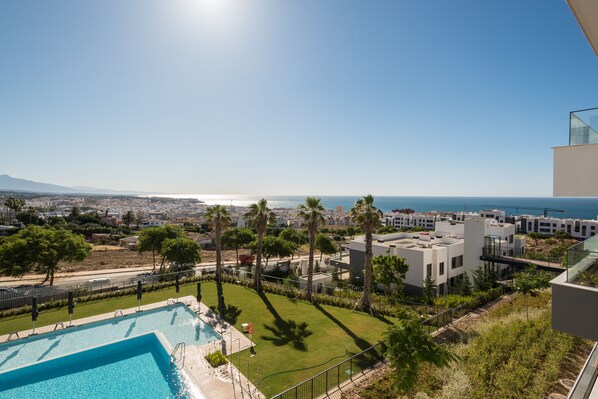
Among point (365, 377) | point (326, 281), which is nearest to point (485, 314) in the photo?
point (365, 377)

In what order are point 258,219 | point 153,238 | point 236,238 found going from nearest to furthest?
point 258,219, point 153,238, point 236,238

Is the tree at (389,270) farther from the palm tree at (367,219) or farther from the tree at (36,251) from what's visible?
the tree at (36,251)

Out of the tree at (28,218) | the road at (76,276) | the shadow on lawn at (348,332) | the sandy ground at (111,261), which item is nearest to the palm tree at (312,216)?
the shadow on lawn at (348,332)

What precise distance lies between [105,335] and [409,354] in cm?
1703

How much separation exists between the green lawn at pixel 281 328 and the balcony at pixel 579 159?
1143 centimetres

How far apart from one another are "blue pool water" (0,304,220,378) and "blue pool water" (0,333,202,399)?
0.69 m

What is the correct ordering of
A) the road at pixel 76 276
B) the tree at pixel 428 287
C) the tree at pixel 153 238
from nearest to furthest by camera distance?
the tree at pixel 428 287
the road at pixel 76 276
the tree at pixel 153 238

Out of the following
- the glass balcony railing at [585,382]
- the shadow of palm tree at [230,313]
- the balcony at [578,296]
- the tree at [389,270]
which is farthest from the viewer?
the tree at [389,270]

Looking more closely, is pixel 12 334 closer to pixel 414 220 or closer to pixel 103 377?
pixel 103 377

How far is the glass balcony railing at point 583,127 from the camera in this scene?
666 cm

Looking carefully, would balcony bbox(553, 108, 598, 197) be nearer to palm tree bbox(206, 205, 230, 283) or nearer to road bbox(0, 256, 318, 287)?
palm tree bbox(206, 205, 230, 283)

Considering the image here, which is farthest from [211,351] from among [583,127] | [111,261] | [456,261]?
[111,261]

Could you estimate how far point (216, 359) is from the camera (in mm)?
14250

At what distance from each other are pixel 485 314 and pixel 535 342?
566 cm
